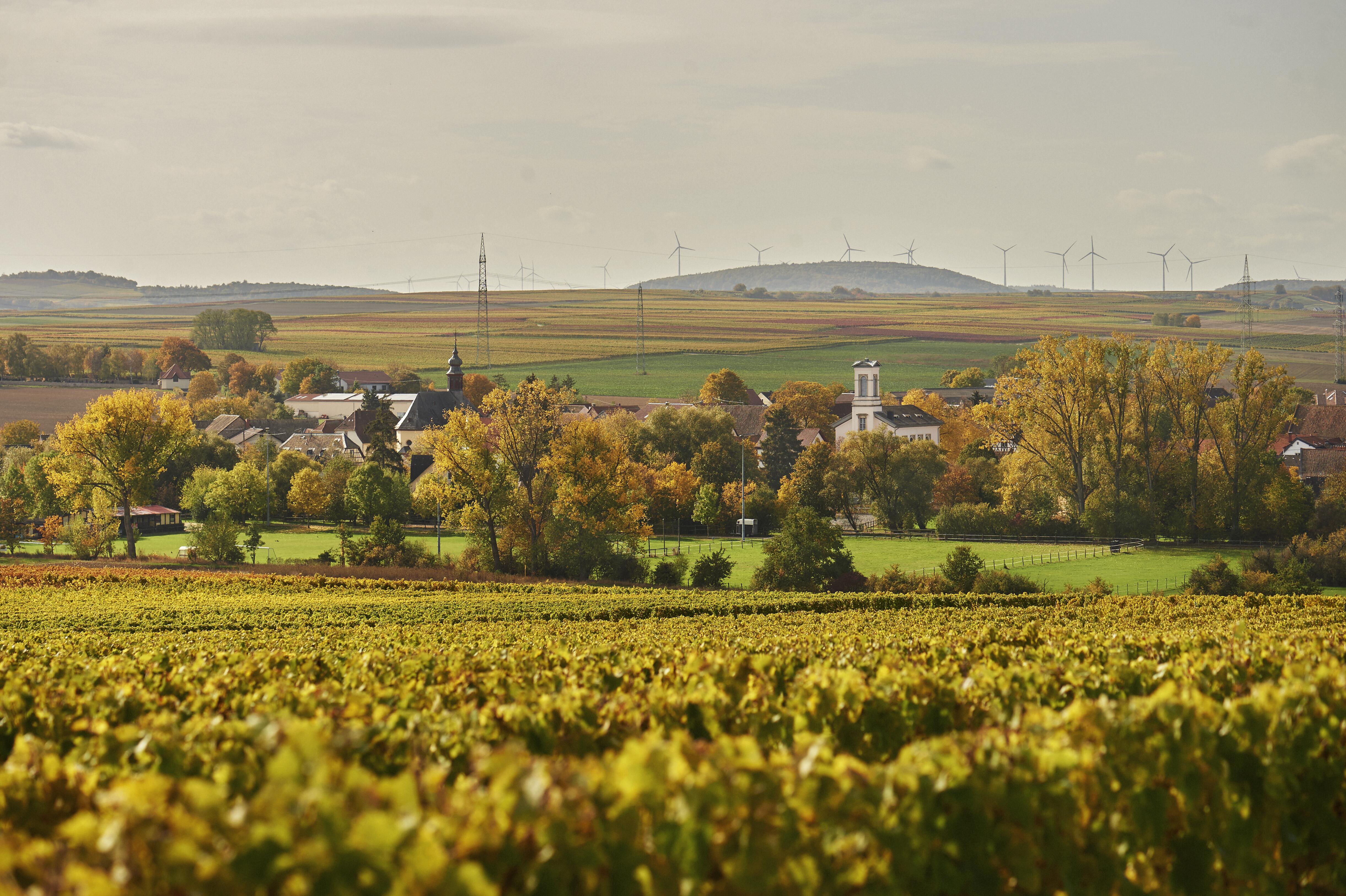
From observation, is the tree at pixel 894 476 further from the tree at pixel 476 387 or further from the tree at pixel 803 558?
the tree at pixel 476 387

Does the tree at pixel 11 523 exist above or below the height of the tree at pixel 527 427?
below

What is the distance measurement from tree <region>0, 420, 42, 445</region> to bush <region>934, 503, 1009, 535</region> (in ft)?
326

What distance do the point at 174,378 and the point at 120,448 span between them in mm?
130813

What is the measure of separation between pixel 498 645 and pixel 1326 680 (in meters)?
11.0

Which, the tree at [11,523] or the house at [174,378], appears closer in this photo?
the tree at [11,523]

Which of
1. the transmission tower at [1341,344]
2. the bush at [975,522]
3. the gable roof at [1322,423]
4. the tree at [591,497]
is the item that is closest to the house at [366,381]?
the tree at [591,497]

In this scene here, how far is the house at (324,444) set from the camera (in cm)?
11138

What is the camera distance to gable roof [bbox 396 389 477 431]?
404 ft

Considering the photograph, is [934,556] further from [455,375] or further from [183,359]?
[183,359]

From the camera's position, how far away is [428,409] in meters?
126

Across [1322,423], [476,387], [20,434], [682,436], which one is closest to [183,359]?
[476,387]

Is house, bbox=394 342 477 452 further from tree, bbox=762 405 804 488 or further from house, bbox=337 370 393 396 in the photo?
tree, bbox=762 405 804 488

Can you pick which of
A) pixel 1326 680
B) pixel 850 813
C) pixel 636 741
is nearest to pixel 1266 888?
pixel 1326 680

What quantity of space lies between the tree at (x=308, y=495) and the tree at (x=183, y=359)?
383 feet
